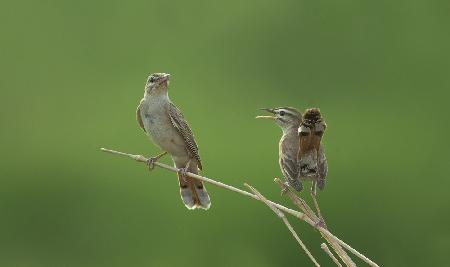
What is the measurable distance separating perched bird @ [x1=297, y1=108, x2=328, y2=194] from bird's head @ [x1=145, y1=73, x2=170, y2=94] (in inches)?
45.0

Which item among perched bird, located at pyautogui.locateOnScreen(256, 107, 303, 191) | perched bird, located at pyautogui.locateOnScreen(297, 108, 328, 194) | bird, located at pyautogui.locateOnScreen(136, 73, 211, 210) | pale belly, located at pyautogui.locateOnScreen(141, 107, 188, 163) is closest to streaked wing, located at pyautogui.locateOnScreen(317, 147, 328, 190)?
perched bird, located at pyautogui.locateOnScreen(297, 108, 328, 194)

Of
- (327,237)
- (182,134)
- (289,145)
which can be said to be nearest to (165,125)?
(182,134)

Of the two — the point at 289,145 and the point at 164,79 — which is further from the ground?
the point at 164,79

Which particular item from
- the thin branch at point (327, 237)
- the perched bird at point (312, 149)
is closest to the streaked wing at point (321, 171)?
the perched bird at point (312, 149)

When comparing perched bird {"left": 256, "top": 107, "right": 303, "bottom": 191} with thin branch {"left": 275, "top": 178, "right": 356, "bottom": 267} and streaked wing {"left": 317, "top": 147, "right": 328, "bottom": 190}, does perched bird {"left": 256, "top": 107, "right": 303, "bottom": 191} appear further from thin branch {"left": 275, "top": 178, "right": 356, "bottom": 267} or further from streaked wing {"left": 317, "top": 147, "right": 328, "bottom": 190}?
thin branch {"left": 275, "top": 178, "right": 356, "bottom": 267}

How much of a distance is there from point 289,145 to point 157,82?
2.86 feet

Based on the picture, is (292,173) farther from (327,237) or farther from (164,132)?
(164,132)

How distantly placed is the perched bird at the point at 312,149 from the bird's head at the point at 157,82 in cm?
114

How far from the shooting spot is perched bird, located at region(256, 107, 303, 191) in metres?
3.66

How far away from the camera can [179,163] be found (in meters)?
4.76

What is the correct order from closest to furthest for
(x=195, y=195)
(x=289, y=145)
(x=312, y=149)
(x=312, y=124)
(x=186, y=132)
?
(x=312, y=124) < (x=312, y=149) < (x=289, y=145) < (x=195, y=195) < (x=186, y=132)

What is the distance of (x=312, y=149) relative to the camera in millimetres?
3469

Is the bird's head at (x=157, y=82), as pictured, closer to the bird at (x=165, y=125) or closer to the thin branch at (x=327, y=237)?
the bird at (x=165, y=125)

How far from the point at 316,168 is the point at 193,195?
3.06 ft
